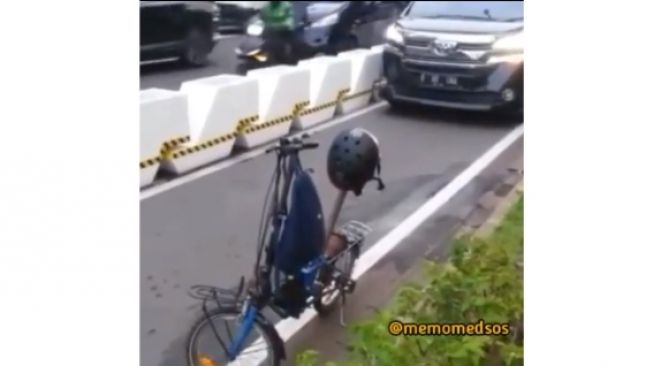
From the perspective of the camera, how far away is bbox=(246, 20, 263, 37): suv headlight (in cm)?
434

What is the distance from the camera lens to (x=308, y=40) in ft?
14.7

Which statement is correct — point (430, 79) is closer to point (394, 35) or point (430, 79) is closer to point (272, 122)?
point (394, 35)

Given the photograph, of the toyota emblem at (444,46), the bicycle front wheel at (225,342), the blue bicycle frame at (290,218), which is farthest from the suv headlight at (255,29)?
the bicycle front wheel at (225,342)

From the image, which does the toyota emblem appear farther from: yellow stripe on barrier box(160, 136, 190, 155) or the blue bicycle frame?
yellow stripe on barrier box(160, 136, 190, 155)

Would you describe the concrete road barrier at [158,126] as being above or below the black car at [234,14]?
below

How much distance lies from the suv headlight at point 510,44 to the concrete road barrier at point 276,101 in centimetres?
76

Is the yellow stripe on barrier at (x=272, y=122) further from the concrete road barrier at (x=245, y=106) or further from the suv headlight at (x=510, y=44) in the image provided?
the suv headlight at (x=510, y=44)

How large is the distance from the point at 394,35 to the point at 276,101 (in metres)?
0.56

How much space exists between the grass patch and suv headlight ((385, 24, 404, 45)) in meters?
1.09

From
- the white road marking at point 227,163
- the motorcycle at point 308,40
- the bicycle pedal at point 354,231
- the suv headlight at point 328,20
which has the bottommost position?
the bicycle pedal at point 354,231

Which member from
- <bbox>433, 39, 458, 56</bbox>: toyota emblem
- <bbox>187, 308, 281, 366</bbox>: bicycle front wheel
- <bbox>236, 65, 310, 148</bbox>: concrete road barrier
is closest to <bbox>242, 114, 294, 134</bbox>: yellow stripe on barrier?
<bbox>236, 65, 310, 148</bbox>: concrete road barrier

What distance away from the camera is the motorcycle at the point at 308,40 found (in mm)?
4426
